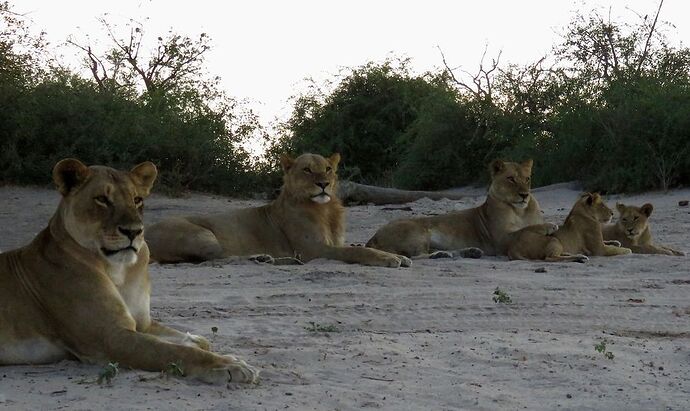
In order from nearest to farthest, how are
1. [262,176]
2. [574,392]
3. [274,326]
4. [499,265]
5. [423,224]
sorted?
1. [574,392]
2. [274,326]
3. [499,265]
4. [423,224]
5. [262,176]

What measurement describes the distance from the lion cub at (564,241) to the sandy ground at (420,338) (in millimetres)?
324

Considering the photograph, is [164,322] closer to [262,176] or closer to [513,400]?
[513,400]

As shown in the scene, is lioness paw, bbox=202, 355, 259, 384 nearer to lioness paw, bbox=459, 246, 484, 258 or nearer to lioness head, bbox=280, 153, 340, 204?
lioness head, bbox=280, 153, 340, 204

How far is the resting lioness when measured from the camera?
4.52 meters

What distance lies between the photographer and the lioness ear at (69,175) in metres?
4.61

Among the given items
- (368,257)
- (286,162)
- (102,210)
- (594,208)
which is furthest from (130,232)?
(594,208)

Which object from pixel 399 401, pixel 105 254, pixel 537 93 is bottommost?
pixel 399 401

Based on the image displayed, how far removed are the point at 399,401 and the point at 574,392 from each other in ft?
2.36

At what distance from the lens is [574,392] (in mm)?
4469

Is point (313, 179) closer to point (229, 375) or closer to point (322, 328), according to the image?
point (322, 328)

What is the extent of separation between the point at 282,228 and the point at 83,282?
17.7 ft

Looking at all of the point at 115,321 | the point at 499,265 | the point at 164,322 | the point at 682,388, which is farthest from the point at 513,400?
the point at 499,265

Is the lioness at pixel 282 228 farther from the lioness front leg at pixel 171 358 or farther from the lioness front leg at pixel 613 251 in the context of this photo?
the lioness front leg at pixel 171 358

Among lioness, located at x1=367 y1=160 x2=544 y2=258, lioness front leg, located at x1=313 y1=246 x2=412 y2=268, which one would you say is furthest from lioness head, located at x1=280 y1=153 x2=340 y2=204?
lioness, located at x1=367 y1=160 x2=544 y2=258
